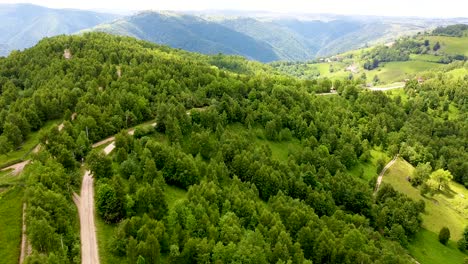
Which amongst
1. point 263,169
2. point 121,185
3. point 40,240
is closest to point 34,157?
point 121,185

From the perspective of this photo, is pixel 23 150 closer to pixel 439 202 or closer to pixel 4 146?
pixel 4 146

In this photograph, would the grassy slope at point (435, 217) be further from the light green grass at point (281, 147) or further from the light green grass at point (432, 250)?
the light green grass at point (281, 147)

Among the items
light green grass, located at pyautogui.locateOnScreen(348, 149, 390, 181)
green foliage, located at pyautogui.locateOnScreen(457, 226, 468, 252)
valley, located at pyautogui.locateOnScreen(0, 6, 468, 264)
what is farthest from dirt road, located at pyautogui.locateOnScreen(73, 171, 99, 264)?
green foliage, located at pyautogui.locateOnScreen(457, 226, 468, 252)

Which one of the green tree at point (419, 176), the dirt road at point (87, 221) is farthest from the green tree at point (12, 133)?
the green tree at point (419, 176)

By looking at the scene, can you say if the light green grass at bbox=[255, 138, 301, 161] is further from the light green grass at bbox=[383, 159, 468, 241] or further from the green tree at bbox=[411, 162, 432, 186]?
the green tree at bbox=[411, 162, 432, 186]

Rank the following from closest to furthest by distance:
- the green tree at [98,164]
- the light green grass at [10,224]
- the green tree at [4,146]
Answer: the light green grass at [10,224], the green tree at [98,164], the green tree at [4,146]

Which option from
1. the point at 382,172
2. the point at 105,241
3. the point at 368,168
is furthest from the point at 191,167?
the point at 382,172

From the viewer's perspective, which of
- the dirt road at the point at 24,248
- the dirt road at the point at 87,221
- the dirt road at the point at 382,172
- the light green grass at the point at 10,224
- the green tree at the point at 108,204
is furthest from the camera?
the dirt road at the point at 382,172

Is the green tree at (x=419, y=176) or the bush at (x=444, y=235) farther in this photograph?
the green tree at (x=419, y=176)
